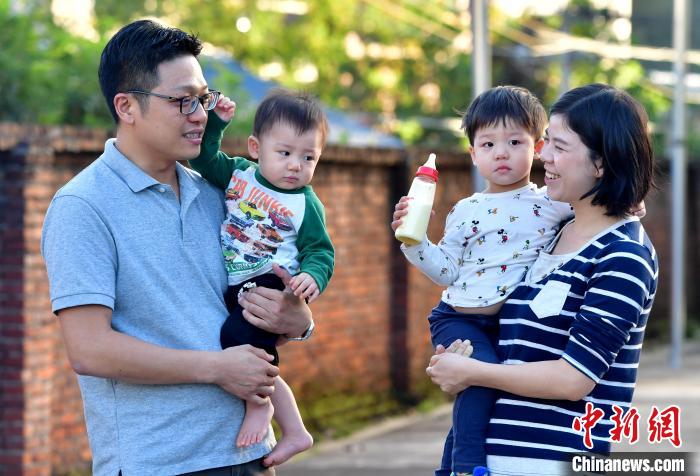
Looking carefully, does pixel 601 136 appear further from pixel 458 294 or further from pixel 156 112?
pixel 156 112

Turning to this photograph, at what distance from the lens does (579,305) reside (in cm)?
289

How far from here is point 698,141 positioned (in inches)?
928

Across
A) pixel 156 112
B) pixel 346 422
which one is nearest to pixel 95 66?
pixel 346 422

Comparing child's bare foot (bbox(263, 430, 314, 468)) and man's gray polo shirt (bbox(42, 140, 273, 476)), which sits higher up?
man's gray polo shirt (bbox(42, 140, 273, 476))

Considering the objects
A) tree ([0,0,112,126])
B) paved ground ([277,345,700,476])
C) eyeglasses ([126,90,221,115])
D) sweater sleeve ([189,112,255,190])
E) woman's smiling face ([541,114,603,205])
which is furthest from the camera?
tree ([0,0,112,126])

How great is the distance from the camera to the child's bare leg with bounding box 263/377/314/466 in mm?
3311

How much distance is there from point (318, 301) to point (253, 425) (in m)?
5.83

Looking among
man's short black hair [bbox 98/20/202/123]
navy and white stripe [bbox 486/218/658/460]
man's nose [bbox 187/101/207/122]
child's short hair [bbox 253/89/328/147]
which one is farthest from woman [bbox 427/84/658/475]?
man's short black hair [bbox 98/20/202/123]

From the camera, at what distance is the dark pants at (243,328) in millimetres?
3119

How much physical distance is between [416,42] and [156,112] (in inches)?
700

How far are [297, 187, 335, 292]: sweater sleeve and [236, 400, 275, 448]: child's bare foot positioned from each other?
0.39m

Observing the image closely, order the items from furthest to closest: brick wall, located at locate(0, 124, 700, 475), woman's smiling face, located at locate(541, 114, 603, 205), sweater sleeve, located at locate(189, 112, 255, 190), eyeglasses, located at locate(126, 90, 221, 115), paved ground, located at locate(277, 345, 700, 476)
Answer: paved ground, located at locate(277, 345, 700, 476) → brick wall, located at locate(0, 124, 700, 475) → sweater sleeve, located at locate(189, 112, 255, 190) → eyeglasses, located at locate(126, 90, 221, 115) → woman's smiling face, located at locate(541, 114, 603, 205)

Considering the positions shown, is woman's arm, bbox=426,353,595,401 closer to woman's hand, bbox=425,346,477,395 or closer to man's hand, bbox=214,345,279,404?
woman's hand, bbox=425,346,477,395

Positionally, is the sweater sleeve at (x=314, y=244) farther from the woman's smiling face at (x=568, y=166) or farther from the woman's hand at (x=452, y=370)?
the woman's smiling face at (x=568, y=166)
